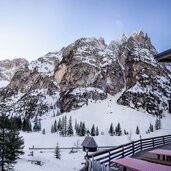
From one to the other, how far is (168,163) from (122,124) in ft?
613

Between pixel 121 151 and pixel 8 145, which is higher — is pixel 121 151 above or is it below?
above

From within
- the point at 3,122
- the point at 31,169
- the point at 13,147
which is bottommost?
the point at 31,169

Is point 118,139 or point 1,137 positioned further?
point 118,139

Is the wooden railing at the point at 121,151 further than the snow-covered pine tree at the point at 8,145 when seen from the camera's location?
No

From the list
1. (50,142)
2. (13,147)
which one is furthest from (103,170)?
(50,142)

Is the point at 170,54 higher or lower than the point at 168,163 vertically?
higher

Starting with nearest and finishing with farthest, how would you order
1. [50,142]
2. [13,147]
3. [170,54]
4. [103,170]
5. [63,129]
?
[103,170] → [170,54] → [13,147] → [50,142] → [63,129]

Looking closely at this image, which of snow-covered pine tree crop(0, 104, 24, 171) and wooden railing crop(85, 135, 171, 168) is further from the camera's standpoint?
snow-covered pine tree crop(0, 104, 24, 171)

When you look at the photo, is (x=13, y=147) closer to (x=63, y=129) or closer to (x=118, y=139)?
(x=118, y=139)

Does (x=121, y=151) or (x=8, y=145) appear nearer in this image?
(x=121, y=151)

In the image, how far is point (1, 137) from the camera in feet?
159

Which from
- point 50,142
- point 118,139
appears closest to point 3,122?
point 50,142

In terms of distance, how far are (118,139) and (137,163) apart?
125 metres

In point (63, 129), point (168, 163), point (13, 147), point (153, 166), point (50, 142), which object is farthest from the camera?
point (63, 129)
